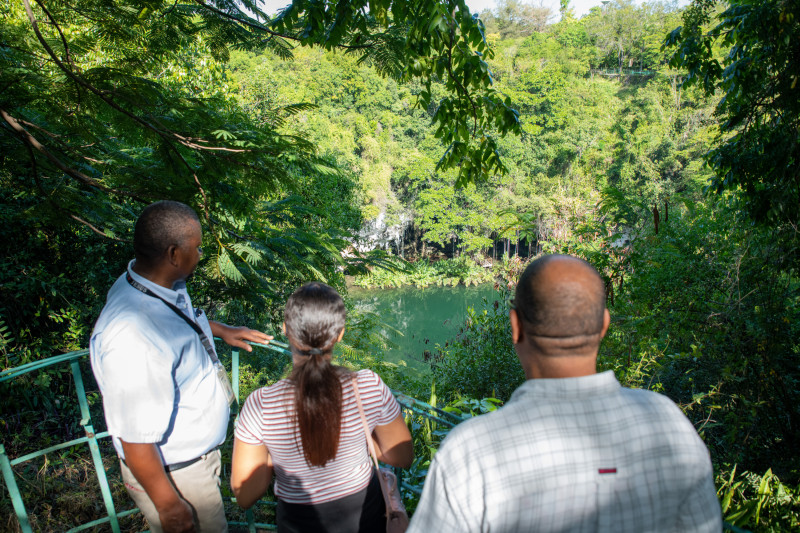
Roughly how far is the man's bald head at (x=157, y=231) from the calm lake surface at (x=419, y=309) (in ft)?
54.1

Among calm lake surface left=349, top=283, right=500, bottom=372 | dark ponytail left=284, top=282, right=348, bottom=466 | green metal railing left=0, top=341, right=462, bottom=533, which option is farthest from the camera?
calm lake surface left=349, top=283, right=500, bottom=372

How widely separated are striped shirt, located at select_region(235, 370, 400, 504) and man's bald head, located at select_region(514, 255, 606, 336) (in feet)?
1.95

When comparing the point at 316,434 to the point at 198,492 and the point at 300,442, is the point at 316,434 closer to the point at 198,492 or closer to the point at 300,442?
the point at 300,442

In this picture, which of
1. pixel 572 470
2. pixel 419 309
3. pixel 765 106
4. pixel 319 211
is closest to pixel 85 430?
pixel 572 470

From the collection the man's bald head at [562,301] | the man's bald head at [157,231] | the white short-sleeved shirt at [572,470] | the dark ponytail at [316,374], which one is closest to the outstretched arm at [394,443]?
the dark ponytail at [316,374]

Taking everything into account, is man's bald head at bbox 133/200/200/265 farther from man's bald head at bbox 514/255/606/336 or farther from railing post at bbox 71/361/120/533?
man's bald head at bbox 514/255/606/336

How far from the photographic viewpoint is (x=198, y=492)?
173 centimetres

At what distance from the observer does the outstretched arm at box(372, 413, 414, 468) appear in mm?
1495

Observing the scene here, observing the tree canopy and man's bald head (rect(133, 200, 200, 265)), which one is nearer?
man's bald head (rect(133, 200, 200, 265))

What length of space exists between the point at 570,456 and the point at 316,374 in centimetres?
71

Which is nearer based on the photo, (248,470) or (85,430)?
(248,470)

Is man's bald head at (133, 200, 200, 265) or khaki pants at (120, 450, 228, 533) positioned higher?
man's bald head at (133, 200, 200, 265)

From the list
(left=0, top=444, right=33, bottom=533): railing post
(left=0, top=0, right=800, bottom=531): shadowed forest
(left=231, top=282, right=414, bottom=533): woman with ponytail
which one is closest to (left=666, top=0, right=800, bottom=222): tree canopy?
(left=0, top=0, right=800, bottom=531): shadowed forest

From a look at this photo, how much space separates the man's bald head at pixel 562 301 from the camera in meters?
1.01
